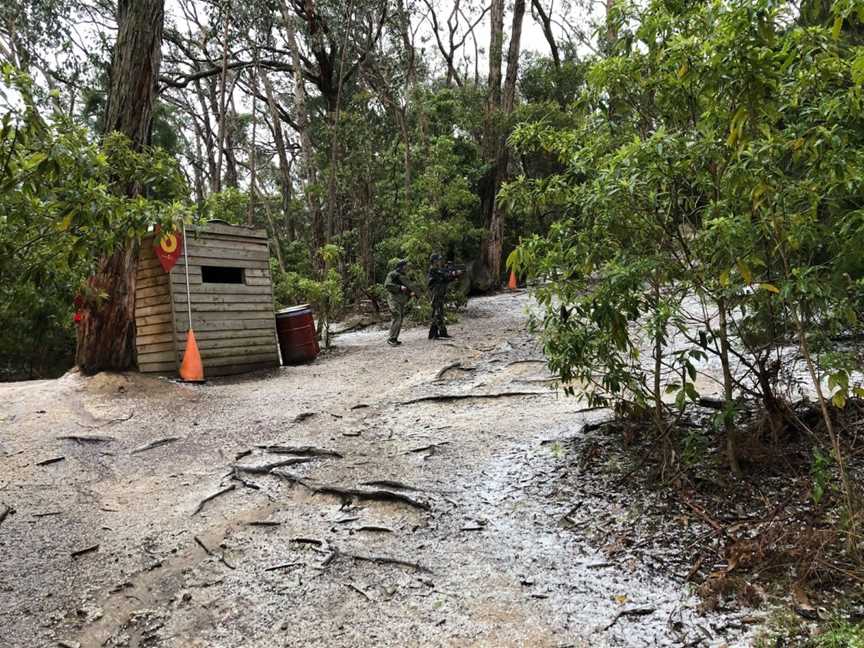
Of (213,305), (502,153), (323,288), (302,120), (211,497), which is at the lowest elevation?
(211,497)

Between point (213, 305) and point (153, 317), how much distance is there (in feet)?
2.93

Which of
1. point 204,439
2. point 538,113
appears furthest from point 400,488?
point 538,113

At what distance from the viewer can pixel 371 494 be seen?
13.7 ft

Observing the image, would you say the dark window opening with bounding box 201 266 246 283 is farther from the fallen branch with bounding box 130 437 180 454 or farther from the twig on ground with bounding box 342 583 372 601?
the twig on ground with bounding box 342 583 372 601

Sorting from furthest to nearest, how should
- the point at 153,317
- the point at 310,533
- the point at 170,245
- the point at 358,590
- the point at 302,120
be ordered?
the point at 302,120
the point at 153,317
the point at 170,245
the point at 310,533
the point at 358,590

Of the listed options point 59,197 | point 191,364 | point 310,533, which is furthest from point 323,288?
point 59,197

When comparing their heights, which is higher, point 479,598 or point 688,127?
point 688,127

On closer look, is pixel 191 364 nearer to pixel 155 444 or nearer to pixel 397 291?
pixel 155 444

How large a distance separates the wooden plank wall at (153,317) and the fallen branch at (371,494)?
16.8ft

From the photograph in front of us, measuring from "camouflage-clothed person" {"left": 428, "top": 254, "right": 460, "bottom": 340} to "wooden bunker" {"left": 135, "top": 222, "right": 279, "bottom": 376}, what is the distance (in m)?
3.03

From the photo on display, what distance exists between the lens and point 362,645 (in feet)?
8.51

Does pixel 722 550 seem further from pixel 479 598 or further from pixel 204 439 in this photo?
pixel 204 439

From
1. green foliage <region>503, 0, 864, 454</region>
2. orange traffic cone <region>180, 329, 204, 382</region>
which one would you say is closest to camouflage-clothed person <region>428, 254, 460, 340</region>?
orange traffic cone <region>180, 329, 204, 382</region>

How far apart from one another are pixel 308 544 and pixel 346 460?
4.79ft
